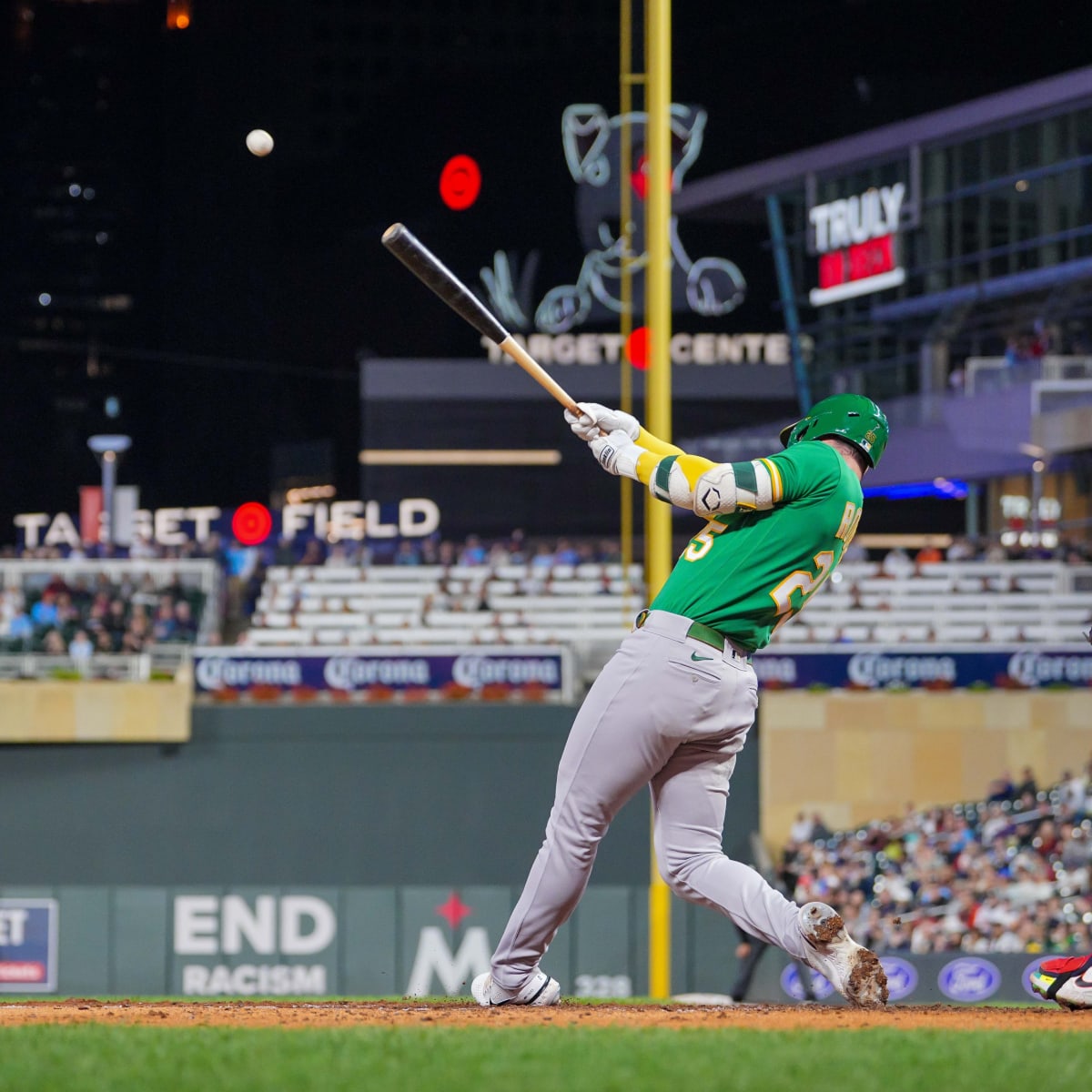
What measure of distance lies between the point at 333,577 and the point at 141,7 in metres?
20.7

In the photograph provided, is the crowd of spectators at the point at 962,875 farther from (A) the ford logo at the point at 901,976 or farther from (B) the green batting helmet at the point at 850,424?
(B) the green batting helmet at the point at 850,424

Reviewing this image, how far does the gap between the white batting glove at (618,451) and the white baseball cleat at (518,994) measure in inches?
59.4

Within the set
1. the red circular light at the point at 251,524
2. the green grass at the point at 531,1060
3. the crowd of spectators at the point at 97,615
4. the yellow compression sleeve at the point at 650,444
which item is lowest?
the green grass at the point at 531,1060

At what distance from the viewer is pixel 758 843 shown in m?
16.4

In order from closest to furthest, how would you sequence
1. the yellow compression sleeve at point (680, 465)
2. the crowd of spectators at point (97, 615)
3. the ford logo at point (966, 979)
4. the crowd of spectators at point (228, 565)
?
the yellow compression sleeve at point (680, 465) < the ford logo at point (966, 979) < the crowd of spectators at point (97, 615) < the crowd of spectators at point (228, 565)

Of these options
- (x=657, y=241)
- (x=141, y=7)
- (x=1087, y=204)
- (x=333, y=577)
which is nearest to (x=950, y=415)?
(x=1087, y=204)

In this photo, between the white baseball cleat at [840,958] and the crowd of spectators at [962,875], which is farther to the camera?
the crowd of spectators at [962,875]

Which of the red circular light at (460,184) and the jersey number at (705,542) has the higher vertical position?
the red circular light at (460,184)

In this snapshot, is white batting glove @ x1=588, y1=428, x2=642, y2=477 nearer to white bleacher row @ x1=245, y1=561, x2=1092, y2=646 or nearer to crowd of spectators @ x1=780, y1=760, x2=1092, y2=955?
crowd of spectators @ x1=780, y1=760, x2=1092, y2=955

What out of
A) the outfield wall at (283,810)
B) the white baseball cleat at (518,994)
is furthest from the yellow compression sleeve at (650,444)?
the outfield wall at (283,810)

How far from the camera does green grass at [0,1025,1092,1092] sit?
350 centimetres

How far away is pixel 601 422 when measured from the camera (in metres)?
5.05

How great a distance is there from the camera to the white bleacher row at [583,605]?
1884 cm

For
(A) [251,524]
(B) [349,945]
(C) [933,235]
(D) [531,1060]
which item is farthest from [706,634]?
(A) [251,524]
